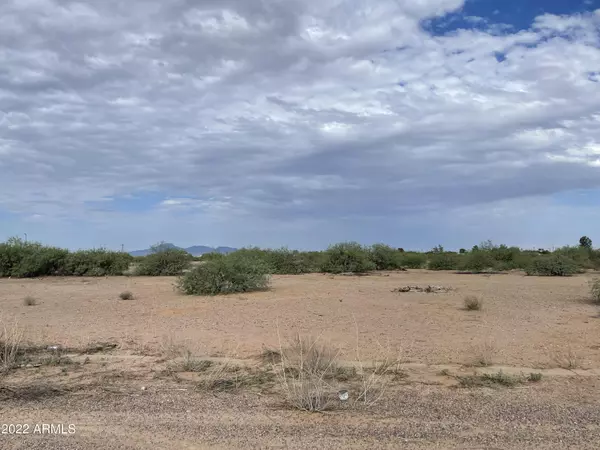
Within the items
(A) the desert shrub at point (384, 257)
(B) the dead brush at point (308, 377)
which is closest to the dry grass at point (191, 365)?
(B) the dead brush at point (308, 377)

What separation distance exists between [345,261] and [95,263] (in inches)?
664

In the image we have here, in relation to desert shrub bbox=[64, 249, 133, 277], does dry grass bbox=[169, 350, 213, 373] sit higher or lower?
lower

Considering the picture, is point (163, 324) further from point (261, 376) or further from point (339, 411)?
point (339, 411)

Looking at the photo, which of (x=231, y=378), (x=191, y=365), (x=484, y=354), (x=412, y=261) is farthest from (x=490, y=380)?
(x=412, y=261)

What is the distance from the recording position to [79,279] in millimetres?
36000

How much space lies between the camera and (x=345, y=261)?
3953 cm

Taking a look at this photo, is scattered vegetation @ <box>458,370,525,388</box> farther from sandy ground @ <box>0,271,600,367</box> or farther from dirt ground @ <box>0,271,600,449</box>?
sandy ground @ <box>0,271,600,367</box>

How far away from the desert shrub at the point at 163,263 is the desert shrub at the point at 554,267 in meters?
22.1

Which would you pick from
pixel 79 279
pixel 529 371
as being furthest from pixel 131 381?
pixel 79 279

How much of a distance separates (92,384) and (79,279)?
93.5 ft

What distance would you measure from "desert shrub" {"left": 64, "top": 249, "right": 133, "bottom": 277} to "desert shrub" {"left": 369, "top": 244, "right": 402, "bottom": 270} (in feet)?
58.3

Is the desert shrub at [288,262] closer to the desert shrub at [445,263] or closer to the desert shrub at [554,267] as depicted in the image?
the desert shrub at [445,263]

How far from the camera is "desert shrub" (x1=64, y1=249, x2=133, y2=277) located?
38.8 metres

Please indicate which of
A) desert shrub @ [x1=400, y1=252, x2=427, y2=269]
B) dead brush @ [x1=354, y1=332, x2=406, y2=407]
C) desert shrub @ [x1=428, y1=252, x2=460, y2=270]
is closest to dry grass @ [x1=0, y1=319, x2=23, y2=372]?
dead brush @ [x1=354, y1=332, x2=406, y2=407]
